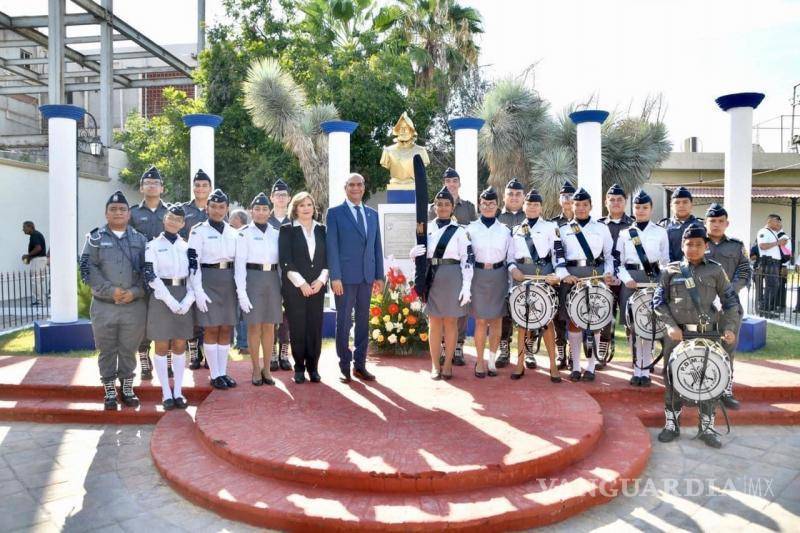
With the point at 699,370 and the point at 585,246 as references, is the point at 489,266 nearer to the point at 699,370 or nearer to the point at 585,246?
the point at 585,246

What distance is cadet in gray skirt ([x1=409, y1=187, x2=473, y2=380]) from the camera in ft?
19.1

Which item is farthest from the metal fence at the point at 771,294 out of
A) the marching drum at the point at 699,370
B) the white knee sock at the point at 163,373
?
the white knee sock at the point at 163,373

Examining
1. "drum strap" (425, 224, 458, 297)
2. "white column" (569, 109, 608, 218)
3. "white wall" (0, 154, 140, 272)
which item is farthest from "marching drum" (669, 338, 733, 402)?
"white wall" (0, 154, 140, 272)

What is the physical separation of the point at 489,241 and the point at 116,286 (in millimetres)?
3346

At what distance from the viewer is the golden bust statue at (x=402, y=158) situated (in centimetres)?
905

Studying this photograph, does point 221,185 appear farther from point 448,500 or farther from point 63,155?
point 448,500

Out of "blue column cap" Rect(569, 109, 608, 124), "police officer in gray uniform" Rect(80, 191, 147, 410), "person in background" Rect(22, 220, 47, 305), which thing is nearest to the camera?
"police officer in gray uniform" Rect(80, 191, 147, 410)

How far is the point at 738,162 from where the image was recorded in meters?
7.81

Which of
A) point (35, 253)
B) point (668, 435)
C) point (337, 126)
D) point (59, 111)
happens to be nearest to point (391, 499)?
point (668, 435)

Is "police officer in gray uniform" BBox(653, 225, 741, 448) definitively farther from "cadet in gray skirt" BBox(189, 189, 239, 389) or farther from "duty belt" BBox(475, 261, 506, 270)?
"cadet in gray skirt" BBox(189, 189, 239, 389)

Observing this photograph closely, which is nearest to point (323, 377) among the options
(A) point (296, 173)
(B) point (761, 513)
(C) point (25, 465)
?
(C) point (25, 465)

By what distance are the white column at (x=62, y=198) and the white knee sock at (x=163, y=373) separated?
3259 millimetres

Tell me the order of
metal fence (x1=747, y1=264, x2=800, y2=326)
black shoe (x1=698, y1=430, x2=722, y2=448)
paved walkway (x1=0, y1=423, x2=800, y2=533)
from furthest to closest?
metal fence (x1=747, y1=264, x2=800, y2=326) → black shoe (x1=698, y1=430, x2=722, y2=448) → paved walkway (x1=0, y1=423, x2=800, y2=533)

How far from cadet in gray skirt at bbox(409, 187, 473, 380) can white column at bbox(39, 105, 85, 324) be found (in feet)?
15.7
